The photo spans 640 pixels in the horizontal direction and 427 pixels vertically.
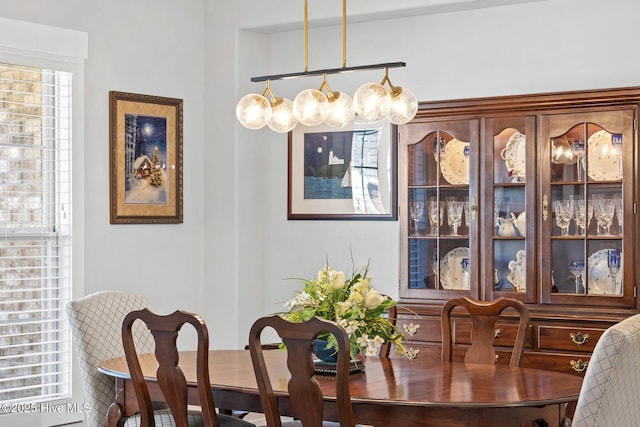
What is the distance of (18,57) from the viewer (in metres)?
4.90

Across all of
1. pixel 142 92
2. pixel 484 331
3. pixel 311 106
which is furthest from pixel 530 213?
pixel 142 92

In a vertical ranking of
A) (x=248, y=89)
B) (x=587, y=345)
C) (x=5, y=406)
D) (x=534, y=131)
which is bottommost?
(x=5, y=406)

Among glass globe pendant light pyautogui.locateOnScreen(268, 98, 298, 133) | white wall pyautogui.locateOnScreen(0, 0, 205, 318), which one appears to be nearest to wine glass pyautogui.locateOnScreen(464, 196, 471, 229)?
glass globe pendant light pyautogui.locateOnScreen(268, 98, 298, 133)

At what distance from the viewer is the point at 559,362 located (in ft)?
15.0

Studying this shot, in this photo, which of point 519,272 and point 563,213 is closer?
point 563,213

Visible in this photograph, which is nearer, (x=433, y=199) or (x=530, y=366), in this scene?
(x=530, y=366)

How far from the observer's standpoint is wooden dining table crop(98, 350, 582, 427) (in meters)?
3.05

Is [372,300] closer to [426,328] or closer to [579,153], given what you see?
[426,328]

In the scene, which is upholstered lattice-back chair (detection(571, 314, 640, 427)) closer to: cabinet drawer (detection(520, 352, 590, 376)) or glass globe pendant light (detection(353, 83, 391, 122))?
glass globe pendant light (detection(353, 83, 391, 122))

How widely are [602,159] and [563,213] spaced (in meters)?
0.33

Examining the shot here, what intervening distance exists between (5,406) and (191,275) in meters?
1.55

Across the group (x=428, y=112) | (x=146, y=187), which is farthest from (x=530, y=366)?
(x=146, y=187)

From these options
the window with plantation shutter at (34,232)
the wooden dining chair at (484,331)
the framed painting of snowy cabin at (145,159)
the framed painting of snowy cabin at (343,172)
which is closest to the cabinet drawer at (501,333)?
the wooden dining chair at (484,331)

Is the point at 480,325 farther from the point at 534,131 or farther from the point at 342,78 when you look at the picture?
the point at 342,78
